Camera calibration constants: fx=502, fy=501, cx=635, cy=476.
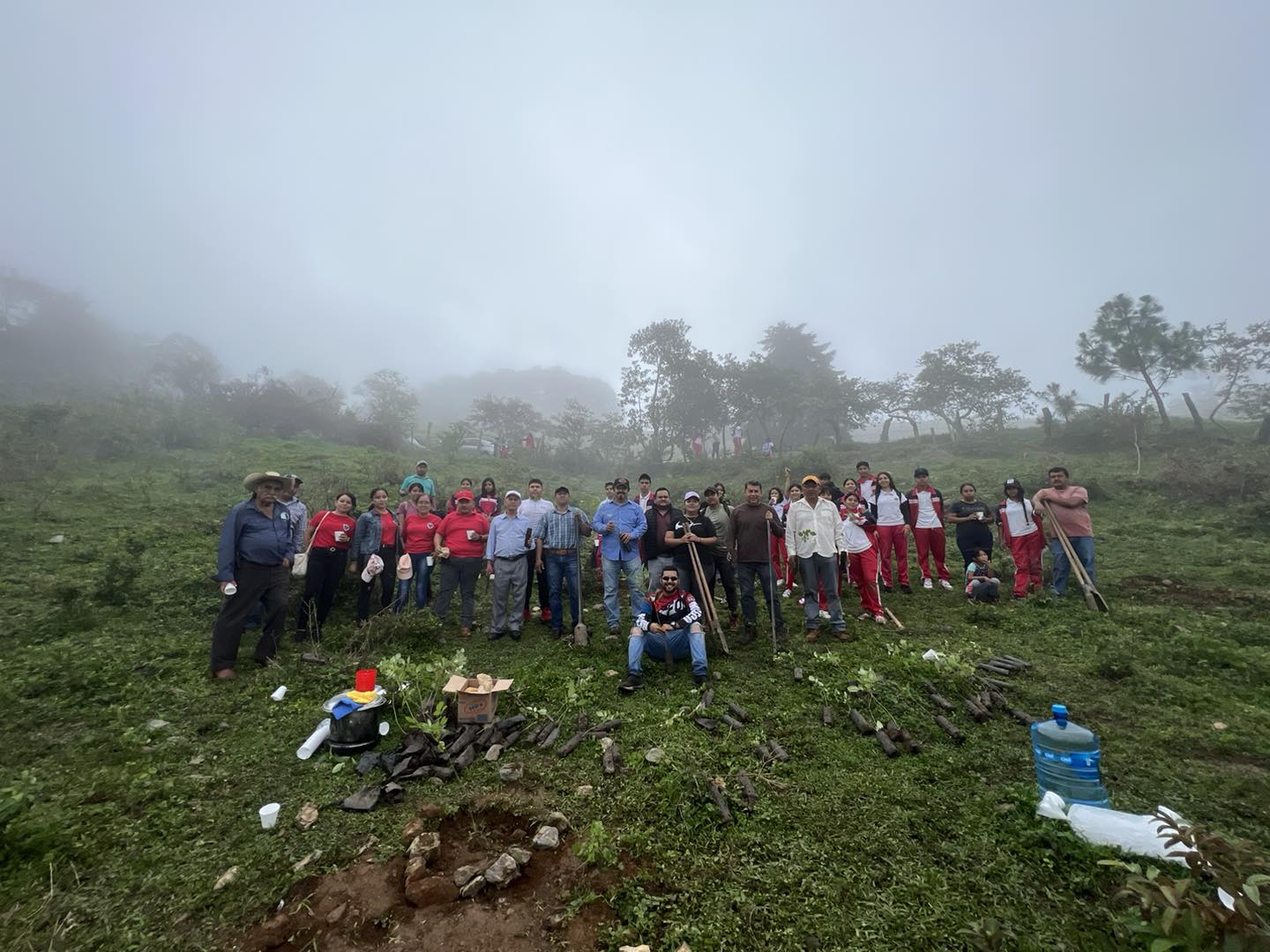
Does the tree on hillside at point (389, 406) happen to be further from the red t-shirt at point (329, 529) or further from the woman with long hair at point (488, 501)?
the red t-shirt at point (329, 529)

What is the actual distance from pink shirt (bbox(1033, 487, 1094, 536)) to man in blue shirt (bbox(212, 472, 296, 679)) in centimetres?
1147

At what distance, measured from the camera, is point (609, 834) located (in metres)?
3.47

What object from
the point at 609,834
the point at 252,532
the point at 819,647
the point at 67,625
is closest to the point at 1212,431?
the point at 819,647

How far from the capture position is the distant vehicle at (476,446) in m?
36.3

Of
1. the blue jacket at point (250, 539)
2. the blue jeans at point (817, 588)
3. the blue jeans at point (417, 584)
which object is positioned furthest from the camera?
the blue jeans at point (417, 584)

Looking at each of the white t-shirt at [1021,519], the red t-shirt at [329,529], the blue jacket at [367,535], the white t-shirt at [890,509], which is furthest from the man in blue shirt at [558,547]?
the white t-shirt at [1021,519]

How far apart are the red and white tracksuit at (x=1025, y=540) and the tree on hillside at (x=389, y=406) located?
33760 mm

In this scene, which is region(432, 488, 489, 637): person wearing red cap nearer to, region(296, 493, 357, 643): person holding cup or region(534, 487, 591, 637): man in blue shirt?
region(534, 487, 591, 637): man in blue shirt

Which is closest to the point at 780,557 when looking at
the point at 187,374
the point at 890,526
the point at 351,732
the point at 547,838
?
the point at 890,526

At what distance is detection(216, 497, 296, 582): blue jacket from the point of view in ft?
20.0

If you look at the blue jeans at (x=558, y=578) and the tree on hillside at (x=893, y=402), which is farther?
the tree on hillside at (x=893, y=402)

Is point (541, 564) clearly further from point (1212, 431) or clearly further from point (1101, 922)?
point (1212, 431)

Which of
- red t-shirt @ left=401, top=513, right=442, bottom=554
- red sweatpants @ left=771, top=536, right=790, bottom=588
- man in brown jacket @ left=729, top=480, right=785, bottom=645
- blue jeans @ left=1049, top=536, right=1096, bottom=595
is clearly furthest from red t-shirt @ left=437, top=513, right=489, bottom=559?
blue jeans @ left=1049, top=536, right=1096, bottom=595

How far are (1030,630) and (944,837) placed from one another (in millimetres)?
5337
